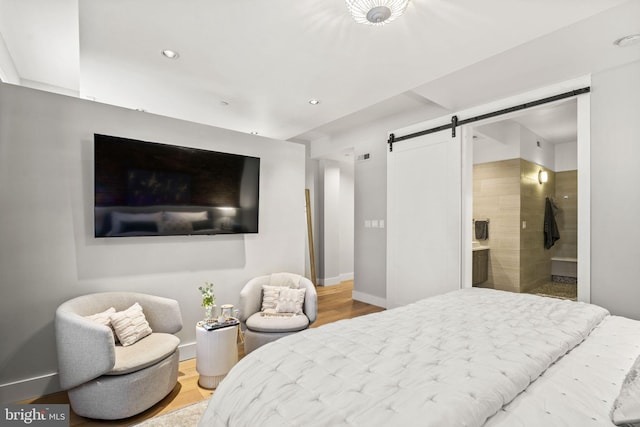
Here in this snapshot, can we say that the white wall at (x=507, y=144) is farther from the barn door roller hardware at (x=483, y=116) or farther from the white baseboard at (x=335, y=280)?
the white baseboard at (x=335, y=280)

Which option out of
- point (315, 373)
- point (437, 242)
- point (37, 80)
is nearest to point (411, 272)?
point (437, 242)

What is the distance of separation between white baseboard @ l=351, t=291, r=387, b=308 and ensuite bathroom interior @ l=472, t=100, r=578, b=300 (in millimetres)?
1583

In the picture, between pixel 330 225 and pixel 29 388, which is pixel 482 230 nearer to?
pixel 330 225

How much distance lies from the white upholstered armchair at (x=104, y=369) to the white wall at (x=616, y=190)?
3683 millimetres

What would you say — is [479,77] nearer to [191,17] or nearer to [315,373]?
[191,17]

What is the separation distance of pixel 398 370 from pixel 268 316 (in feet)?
6.36

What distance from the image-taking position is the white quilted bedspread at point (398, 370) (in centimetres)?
A: 104

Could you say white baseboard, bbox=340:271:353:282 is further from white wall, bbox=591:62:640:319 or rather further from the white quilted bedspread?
the white quilted bedspread

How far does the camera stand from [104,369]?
Answer: 77.4 inches

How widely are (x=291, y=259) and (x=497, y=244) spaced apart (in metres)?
3.59

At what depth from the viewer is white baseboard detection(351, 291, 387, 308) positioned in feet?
15.8

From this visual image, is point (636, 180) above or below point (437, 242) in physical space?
above

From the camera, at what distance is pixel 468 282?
3691 mm

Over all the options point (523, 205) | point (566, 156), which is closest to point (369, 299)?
point (523, 205)
